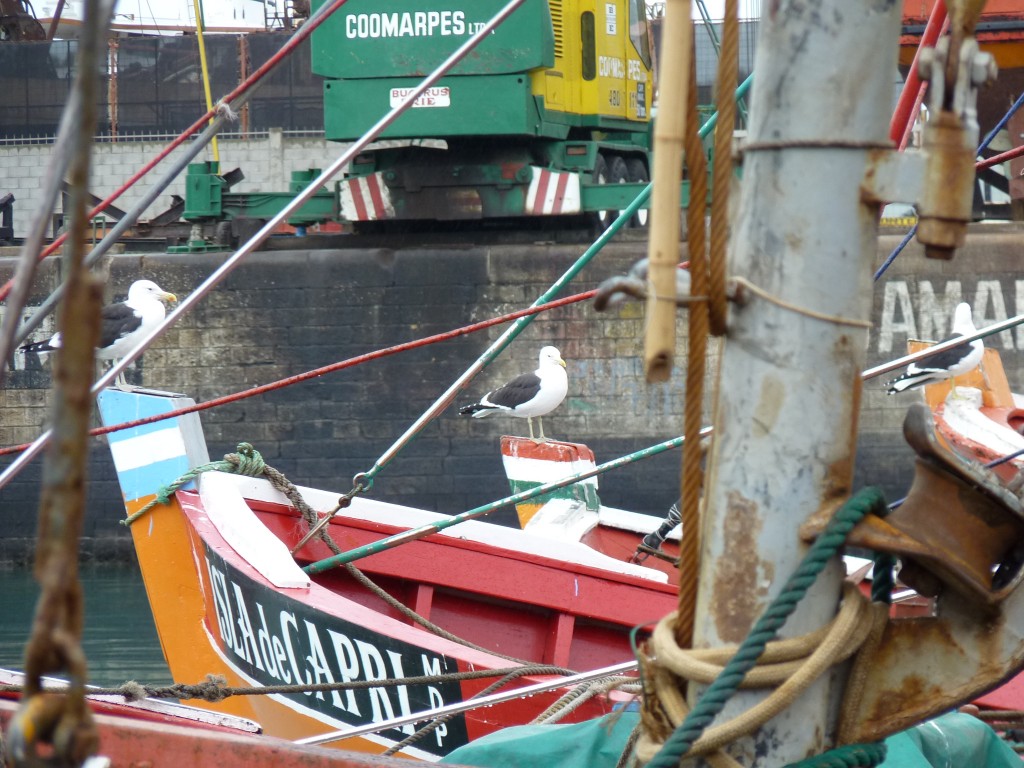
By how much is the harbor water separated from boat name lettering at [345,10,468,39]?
16.0 ft

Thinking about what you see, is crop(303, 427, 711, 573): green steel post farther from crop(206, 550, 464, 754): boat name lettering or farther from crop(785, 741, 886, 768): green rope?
crop(785, 741, 886, 768): green rope

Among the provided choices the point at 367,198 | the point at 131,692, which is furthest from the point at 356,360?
the point at 367,198

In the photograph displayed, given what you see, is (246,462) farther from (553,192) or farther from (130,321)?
(553,192)

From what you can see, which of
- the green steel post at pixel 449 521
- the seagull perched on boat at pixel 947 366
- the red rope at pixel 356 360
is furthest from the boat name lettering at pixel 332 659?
the seagull perched on boat at pixel 947 366

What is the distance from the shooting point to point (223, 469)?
166 inches

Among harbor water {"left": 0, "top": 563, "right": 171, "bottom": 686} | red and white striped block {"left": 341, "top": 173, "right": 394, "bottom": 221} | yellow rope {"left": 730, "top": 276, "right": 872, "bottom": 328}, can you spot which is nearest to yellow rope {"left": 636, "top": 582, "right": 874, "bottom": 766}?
yellow rope {"left": 730, "top": 276, "right": 872, "bottom": 328}

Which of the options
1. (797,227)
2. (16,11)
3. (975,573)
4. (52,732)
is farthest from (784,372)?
(16,11)

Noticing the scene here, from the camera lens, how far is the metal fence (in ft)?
78.2

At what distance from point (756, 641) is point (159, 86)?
971 inches

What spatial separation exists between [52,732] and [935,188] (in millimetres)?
1009

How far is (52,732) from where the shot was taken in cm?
96

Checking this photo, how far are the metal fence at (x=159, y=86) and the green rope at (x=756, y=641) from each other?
23.1 meters

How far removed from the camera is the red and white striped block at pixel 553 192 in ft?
36.2

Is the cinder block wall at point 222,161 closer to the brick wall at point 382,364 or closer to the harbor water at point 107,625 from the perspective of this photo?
the brick wall at point 382,364
